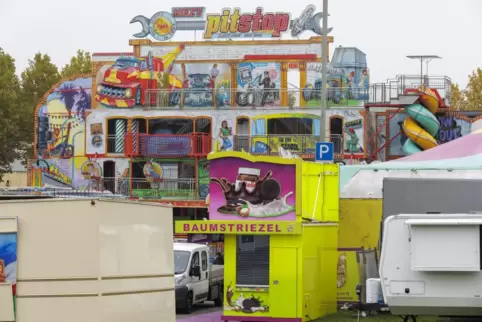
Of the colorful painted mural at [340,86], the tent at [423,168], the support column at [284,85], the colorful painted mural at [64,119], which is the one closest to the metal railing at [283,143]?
the colorful painted mural at [340,86]

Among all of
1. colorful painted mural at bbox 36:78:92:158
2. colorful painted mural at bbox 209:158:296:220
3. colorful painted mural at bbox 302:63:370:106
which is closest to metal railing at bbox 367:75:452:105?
colorful painted mural at bbox 302:63:370:106

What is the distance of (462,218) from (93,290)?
4918mm

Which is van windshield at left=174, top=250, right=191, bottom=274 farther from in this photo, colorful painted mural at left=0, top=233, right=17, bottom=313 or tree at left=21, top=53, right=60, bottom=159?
tree at left=21, top=53, right=60, bottom=159

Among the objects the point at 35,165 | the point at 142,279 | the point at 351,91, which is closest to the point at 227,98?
the point at 351,91

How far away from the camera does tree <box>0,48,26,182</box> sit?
6906cm

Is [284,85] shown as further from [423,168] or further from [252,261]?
[252,261]

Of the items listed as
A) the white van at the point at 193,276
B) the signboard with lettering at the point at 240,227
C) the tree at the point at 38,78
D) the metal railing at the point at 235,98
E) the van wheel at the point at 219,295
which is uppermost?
the tree at the point at 38,78

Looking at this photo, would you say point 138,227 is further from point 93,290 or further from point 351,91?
point 351,91

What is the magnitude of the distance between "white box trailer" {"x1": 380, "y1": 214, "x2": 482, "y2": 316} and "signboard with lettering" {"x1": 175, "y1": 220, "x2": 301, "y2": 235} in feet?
27.9

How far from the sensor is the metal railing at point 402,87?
5805cm

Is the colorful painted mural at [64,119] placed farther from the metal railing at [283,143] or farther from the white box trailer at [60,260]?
the white box trailer at [60,260]

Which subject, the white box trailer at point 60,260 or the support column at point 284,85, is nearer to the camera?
the white box trailer at point 60,260

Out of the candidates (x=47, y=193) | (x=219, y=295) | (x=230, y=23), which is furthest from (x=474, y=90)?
(x=47, y=193)

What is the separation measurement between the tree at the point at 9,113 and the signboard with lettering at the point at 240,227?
45.7m
